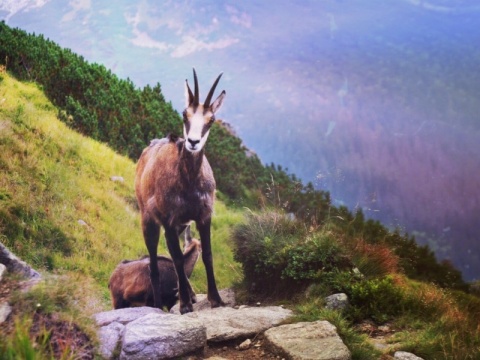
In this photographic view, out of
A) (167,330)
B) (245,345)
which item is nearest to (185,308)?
(245,345)

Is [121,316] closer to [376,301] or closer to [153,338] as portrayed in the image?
[153,338]

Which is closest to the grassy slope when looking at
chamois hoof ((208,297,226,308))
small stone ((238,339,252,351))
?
chamois hoof ((208,297,226,308))

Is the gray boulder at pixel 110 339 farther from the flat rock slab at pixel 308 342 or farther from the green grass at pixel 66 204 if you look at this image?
the flat rock slab at pixel 308 342

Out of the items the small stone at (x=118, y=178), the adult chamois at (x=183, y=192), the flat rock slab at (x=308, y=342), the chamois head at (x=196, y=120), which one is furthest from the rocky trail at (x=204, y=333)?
the small stone at (x=118, y=178)

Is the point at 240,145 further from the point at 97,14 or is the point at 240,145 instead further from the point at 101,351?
the point at 101,351

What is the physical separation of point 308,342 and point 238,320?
34.3 inches

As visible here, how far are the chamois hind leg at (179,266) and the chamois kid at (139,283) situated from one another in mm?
373

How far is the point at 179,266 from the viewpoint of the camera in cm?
656

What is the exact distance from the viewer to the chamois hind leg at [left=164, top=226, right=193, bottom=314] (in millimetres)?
6457

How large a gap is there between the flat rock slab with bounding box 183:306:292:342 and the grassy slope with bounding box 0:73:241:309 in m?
1.08

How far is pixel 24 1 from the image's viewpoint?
11914mm

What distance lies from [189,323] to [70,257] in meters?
2.28

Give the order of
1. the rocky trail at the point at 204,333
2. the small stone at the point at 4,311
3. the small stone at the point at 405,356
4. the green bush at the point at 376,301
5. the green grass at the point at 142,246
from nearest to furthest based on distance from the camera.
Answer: the small stone at the point at 4,311
the rocky trail at the point at 204,333
the small stone at the point at 405,356
the green grass at the point at 142,246
the green bush at the point at 376,301

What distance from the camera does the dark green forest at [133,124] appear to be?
9.24m
